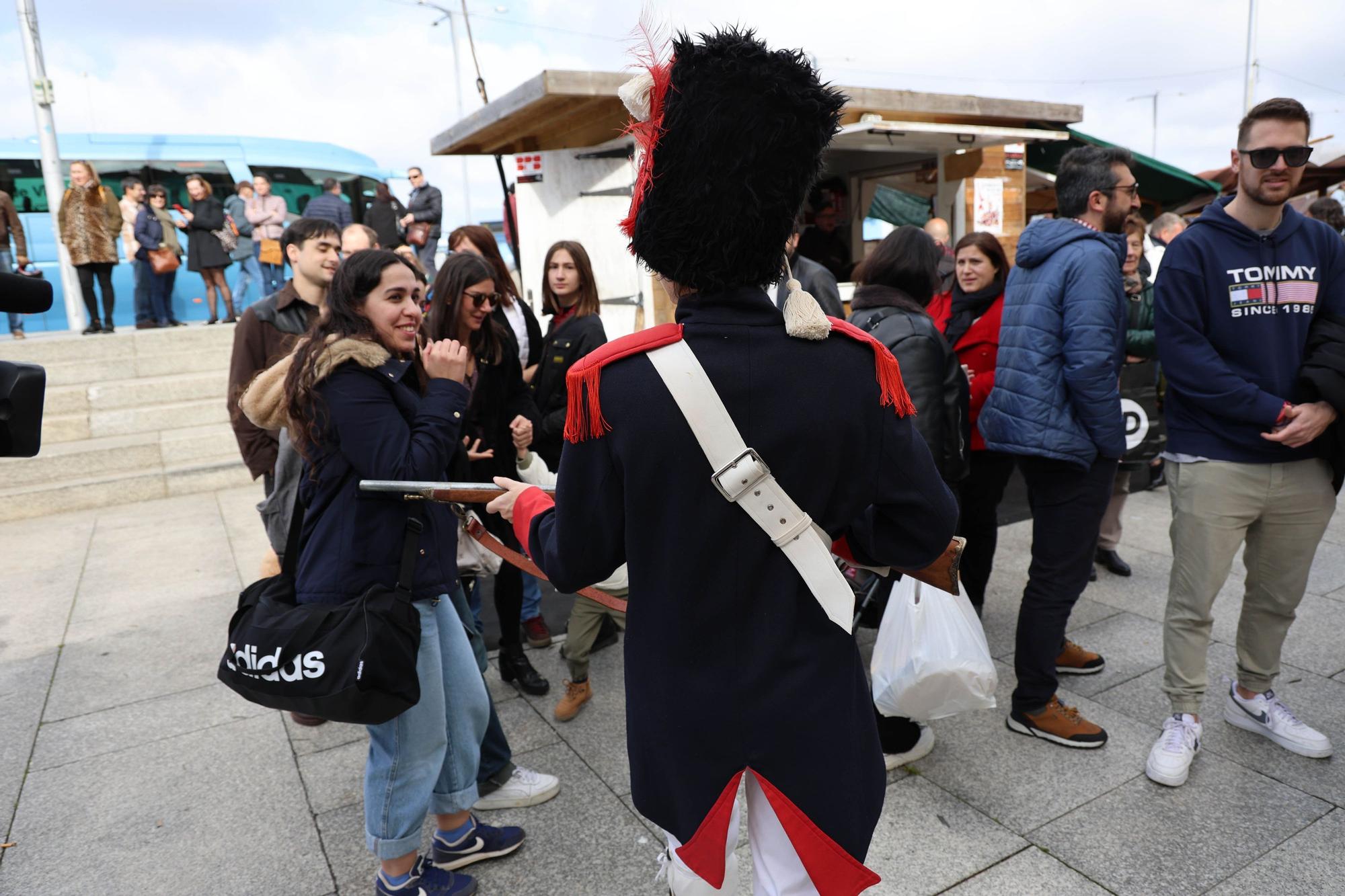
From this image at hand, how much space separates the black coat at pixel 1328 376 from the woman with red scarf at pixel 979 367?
3.77 feet

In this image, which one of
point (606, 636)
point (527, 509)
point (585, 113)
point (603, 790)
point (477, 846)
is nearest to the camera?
point (527, 509)

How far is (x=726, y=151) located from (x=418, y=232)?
1213cm

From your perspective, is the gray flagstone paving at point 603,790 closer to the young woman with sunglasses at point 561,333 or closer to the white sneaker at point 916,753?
the white sneaker at point 916,753

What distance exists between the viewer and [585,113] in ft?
21.9

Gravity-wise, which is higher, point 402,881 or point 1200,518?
point 1200,518

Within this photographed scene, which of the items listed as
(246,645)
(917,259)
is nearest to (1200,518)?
(917,259)

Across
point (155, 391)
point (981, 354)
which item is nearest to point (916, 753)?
point (981, 354)

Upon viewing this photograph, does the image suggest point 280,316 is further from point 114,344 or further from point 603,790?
point 114,344

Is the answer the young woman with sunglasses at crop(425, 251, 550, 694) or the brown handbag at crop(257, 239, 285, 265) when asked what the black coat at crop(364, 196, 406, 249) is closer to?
the brown handbag at crop(257, 239, 285, 265)

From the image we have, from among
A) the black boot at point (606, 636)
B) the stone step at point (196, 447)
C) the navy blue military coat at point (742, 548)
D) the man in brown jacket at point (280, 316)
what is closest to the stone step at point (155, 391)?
the stone step at point (196, 447)

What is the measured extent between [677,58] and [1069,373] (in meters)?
2.15

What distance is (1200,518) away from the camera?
9.48ft

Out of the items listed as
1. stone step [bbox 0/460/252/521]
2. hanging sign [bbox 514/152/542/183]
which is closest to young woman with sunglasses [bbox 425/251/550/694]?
hanging sign [bbox 514/152/542/183]

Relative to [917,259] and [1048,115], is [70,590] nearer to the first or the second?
[917,259]
